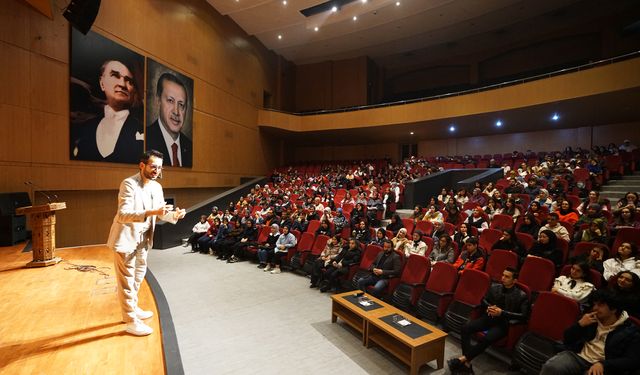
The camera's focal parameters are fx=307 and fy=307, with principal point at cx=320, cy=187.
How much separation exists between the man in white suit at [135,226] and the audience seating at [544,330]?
2.98 metres

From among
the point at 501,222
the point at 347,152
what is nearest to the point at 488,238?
the point at 501,222

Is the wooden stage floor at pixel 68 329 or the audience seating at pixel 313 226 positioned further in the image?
the audience seating at pixel 313 226

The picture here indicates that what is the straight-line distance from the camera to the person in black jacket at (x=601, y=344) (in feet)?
6.65

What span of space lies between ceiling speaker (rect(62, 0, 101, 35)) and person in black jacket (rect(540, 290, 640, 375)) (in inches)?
323

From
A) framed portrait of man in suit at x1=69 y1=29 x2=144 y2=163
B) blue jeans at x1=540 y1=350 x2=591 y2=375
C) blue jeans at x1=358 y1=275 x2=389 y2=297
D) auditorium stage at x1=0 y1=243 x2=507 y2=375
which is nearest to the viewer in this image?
blue jeans at x1=540 y1=350 x2=591 y2=375

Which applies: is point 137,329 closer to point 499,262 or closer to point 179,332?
point 179,332

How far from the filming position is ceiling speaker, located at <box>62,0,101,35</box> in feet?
18.3

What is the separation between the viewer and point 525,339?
8.50 feet

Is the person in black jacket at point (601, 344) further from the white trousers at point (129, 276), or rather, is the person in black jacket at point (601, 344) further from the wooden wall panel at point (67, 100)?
the wooden wall panel at point (67, 100)

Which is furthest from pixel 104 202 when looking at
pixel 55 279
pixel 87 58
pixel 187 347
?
pixel 187 347

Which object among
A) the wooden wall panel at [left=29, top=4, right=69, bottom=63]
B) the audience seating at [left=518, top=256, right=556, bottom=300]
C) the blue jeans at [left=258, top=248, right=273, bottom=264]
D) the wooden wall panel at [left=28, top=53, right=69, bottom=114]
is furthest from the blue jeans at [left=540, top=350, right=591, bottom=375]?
the wooden wall panel at [left=29, top=4, right=69, bottom=63]

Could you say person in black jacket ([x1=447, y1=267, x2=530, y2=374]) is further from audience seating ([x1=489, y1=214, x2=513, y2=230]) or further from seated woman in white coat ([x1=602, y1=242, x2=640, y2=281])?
audience seating ([x1=489, y1=214, x2=513, y2=230])

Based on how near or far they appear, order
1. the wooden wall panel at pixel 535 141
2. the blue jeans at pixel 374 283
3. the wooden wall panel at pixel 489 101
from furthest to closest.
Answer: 1. the wooden wall panel at pixel 535 141
2. the wooden wall panel at pixel 489 101
3. the blue jeans at pixel 374 283

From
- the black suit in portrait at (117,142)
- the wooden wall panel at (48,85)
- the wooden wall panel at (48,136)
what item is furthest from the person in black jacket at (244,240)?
the wooden wall panel at (48,85)
